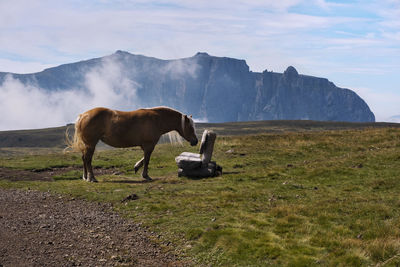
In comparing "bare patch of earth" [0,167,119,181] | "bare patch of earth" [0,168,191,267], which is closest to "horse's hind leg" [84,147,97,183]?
"bare patch of earth" [0,167,119,181]

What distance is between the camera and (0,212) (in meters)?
15.1

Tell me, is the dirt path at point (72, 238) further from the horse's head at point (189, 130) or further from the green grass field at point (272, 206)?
the horse's head at point (189, 130)

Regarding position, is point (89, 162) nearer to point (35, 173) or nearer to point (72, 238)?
point (35, 173)

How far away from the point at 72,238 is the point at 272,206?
750 cm

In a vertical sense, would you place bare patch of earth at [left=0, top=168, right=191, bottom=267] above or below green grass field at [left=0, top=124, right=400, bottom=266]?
below

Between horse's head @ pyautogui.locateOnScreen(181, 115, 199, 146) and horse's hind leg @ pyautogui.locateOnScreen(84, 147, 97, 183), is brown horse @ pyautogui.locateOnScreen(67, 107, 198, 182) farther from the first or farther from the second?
horse's head @ pyautogui.locateOnScreen(181, 115, 199, 146)

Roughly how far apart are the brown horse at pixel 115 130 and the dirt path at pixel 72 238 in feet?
22.1

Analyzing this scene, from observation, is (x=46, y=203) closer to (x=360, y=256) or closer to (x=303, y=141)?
(x=360, y=256)

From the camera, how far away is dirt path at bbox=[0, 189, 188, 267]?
1030 cm

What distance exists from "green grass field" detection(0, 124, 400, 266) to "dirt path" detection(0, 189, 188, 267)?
2.50 ft

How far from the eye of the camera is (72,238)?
1202 cm

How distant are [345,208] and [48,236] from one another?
1024cm

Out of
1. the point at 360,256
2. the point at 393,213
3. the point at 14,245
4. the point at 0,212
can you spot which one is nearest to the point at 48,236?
the point at 14,245

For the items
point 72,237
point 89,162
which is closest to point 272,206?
point 72,237
